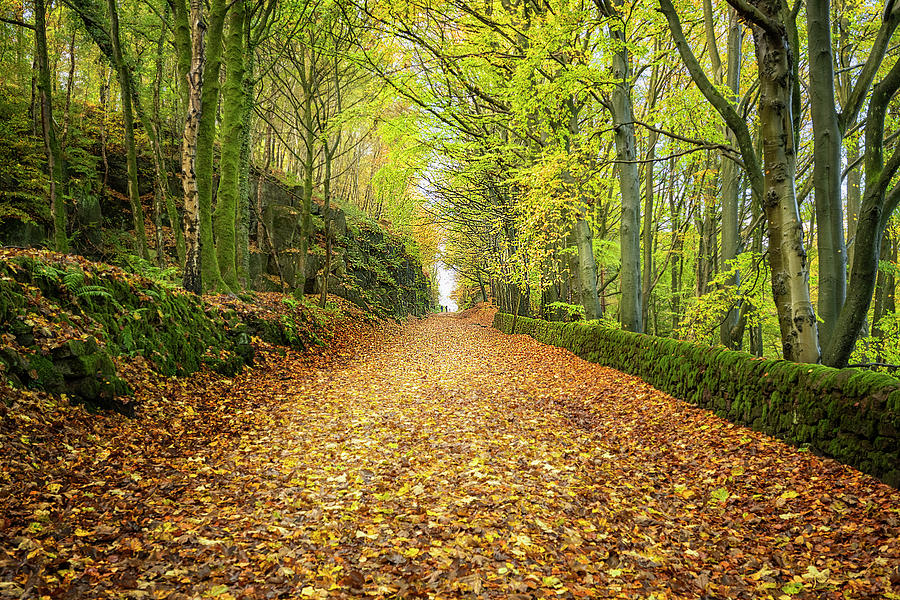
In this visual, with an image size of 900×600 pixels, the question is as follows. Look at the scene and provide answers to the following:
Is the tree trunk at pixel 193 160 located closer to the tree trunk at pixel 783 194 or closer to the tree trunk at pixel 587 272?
the tree trunk at pixel 783 194

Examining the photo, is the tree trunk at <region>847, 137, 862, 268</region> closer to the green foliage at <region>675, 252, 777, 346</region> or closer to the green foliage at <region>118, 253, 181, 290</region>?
the green foliage at <region>675, 252, 777, 346</region>

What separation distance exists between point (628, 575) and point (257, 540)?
2808 millimetres

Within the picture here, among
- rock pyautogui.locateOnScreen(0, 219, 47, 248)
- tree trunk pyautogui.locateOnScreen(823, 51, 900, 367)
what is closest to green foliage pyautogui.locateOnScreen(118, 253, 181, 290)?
rock pyautogui.locateOnScreen(0, 219, 47, 248)

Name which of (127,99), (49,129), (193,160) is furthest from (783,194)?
(49,129)

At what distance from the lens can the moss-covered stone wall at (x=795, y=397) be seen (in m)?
4.07

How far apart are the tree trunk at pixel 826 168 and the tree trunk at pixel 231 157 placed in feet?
36.4

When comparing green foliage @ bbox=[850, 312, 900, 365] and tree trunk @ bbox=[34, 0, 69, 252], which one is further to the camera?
tree trunk @ bbox=[34, 0, 69, 252]

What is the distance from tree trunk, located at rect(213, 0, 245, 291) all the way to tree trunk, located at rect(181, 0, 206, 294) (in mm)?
1716

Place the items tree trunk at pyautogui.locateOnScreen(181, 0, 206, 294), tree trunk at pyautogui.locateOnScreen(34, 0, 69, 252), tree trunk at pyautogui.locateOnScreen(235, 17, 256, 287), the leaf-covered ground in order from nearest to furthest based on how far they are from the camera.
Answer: the leaf-covered ground < tree trunk at pyautogui.locateOnScreen(181, 0, 206, 294) < tree trunk at pyautogui.locateOnScreen(34, 0, 69, 252) < tree trunk at pyautogui.locateOnScreen(235, 17, 256, 287)

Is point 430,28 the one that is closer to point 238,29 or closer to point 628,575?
point 238,29

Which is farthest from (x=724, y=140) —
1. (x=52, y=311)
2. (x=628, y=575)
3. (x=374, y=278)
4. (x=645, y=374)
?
(x=374, y=278)

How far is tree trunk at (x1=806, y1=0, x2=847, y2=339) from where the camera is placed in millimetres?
5812

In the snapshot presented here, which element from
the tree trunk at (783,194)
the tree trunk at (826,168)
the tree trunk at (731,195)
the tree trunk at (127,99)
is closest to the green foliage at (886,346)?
the tree trunk at (731,195)

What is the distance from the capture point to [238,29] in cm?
1141
